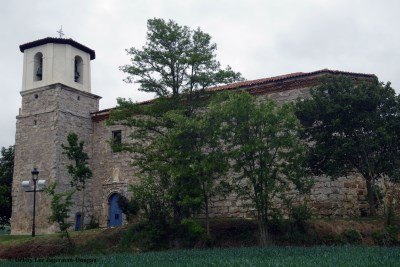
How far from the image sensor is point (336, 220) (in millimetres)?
14953

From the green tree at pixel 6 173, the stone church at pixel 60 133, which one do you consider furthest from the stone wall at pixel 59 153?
the green tree at pixel 6 173

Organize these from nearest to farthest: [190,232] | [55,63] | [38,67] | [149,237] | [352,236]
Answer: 1. [352,236]
2. [190,232]
3. [149,237]
4. [55,63]
5. [38,67]

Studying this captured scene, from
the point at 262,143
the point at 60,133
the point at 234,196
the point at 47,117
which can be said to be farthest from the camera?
the point at 47,117

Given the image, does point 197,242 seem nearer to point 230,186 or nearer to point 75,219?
point 230,186

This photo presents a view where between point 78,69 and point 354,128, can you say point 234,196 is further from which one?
point 78,69

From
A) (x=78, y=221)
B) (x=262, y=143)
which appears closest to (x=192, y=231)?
(x=262, y=143)

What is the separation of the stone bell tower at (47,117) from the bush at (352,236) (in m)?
14.5

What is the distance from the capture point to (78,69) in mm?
24562

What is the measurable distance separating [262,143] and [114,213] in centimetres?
1244

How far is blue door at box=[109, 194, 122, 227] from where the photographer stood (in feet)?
73.6

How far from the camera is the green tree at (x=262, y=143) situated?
42.9 feet

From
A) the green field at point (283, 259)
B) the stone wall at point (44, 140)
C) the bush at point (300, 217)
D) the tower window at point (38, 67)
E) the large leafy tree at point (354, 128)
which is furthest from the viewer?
the tower window at point (38, 67)

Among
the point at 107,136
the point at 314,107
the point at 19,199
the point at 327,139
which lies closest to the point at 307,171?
the point at 327,139

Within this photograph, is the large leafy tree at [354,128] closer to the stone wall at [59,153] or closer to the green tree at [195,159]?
the green tree at [195,159]
